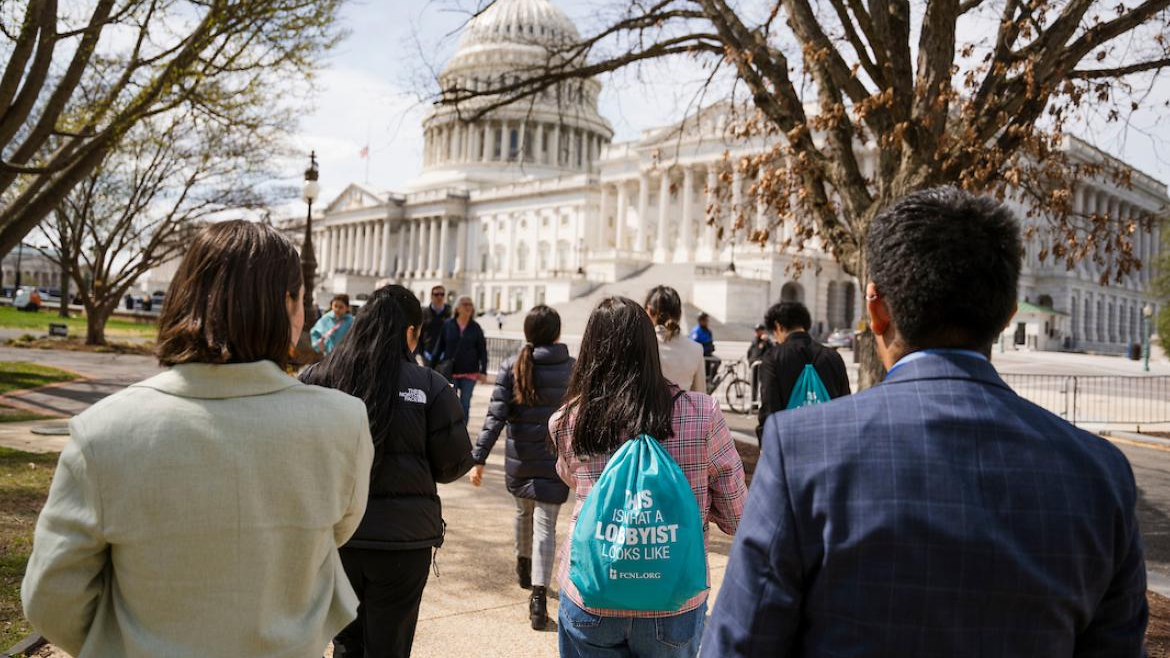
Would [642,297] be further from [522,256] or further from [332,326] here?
[332,326]

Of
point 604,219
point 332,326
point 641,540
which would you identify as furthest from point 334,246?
point 641,540

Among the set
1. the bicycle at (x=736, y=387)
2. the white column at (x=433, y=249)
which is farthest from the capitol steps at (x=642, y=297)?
the white column at (x=433, y=249)

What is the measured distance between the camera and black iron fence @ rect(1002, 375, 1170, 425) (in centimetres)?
1975

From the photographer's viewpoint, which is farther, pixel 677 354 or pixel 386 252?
pixel 386 252

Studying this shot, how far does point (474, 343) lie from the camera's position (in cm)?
1224

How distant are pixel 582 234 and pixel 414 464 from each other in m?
86.3

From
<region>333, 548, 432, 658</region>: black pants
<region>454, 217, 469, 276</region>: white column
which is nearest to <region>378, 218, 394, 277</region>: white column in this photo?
<region>454, 217, 469, 276</region>: white column

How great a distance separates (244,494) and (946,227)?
179 centimetres

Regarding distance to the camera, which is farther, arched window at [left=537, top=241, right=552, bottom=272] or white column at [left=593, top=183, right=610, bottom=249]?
arched window at [left=537, top=241, right=552, bottom=272]

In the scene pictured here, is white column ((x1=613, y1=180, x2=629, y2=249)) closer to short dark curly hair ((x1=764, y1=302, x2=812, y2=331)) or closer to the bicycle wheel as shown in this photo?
the bicycle wheel

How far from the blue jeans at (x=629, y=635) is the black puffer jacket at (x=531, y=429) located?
8.18 feet

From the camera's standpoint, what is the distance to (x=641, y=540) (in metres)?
2.95

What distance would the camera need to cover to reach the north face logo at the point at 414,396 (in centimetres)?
387

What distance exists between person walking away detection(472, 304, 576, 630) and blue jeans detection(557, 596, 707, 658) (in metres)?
2.41
